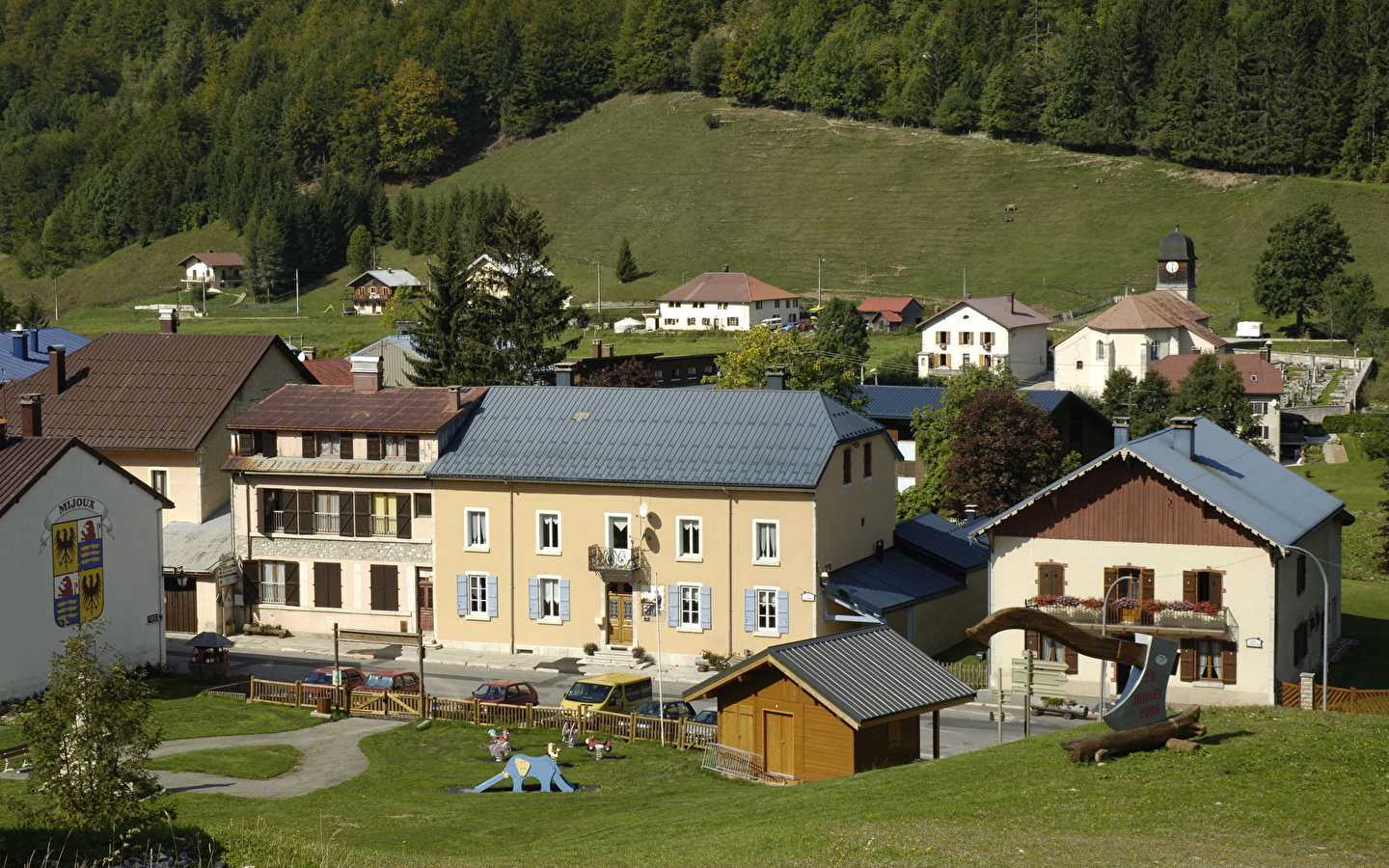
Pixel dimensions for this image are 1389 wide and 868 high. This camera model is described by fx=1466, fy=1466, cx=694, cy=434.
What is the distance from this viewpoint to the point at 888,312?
154750 millimetres

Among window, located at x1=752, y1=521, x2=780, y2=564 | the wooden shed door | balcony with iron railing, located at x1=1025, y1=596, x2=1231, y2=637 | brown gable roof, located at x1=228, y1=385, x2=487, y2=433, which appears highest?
brown gable roof, located at x1=228, y1=385, x2=487, y2=433

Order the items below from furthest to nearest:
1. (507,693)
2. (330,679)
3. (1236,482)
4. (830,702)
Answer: (1236,482)
(330,679)
(507,693)
(830,702)

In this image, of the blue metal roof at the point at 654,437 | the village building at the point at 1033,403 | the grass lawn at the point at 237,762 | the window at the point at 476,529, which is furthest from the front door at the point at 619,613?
the village building at the point at 1033,403

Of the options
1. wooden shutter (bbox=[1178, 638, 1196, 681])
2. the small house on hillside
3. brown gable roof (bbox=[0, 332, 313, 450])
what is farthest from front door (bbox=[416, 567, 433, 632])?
the small house on hillside

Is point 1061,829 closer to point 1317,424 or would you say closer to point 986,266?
point 1317,424

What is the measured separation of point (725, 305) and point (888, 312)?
17234 millimetres

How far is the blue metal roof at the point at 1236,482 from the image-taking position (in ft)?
144

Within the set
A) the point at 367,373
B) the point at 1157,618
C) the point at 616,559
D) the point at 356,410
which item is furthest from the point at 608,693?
the point at 367,373

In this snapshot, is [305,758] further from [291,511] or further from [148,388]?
[148,388]

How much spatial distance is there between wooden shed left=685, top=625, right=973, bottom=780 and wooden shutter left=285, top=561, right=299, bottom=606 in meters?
26.4

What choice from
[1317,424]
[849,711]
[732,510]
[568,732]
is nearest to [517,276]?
[732,510]

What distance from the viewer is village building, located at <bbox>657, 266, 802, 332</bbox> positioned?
15512cm

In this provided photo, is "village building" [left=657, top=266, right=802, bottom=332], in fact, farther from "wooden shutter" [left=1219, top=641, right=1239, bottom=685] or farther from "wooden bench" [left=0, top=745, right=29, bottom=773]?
"wooden bench" [left=0, top=745, right=29, bottom=773]

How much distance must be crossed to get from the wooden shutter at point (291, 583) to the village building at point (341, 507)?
4 cm
